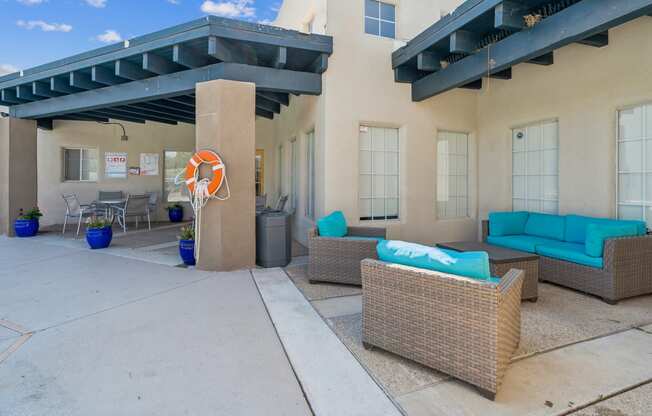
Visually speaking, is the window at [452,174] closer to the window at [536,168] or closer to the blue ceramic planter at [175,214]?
the window at [536,168]

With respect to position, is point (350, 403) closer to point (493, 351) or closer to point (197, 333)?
point (493, 351)

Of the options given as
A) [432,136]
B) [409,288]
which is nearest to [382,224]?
[432,136]

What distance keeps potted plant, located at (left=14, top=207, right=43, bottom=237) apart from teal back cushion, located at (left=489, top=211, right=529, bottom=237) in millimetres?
9225

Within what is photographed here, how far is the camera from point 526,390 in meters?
1.94

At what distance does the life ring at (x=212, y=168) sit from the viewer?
443 cm

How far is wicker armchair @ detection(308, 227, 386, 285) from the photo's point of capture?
3949mm

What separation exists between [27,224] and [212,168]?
576 centimetres

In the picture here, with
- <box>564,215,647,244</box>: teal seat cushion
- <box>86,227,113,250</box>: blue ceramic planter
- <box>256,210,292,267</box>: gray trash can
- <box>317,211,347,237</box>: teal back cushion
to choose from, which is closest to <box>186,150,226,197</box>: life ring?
<box>256,210,292,267</box>: gray trash can

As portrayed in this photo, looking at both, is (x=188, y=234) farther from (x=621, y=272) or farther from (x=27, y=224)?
(x=621, y=272)

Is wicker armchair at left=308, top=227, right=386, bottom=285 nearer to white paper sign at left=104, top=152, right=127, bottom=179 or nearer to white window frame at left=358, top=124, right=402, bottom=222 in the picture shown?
white window frame at left=358, top=124, right=402, bottom=222

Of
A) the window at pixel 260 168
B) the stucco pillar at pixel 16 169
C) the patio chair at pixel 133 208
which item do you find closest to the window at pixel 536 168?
the window at pixel 260 168

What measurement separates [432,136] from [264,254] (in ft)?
11.7

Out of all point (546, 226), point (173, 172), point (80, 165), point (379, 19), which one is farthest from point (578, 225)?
point (80, 165)

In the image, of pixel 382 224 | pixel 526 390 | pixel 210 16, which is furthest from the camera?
pixel 382 224
